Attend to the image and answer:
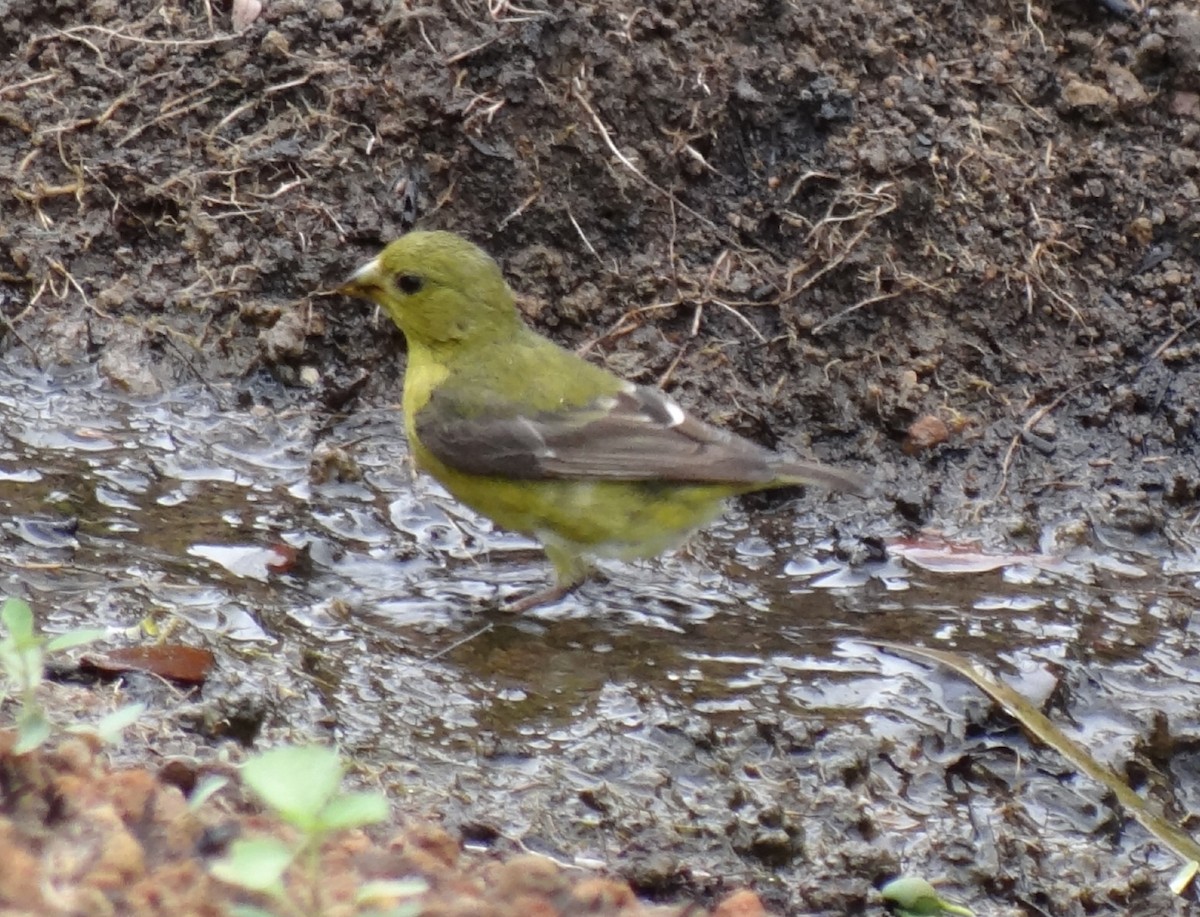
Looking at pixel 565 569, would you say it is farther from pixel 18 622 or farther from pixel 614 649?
pixel 18 622

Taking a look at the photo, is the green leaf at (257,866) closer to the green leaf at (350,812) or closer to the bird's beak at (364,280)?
the green leaf at (350,812)

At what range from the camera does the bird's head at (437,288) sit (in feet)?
20.4

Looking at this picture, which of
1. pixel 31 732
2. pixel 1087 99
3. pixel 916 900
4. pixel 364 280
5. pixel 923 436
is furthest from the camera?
pixel 1087 99

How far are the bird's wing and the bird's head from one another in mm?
321

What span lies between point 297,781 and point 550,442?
11.9 ft

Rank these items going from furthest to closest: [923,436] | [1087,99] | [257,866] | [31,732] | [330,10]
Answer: [1087,99] → [330,10] → [923,436] → [31,732] → [257,866]

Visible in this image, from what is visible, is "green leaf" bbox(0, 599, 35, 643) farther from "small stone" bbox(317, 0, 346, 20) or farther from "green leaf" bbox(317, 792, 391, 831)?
"small stone" bbox(317, 0, 346, 20)

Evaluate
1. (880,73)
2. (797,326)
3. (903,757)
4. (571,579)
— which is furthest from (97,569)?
(880,73)

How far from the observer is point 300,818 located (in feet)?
7.83

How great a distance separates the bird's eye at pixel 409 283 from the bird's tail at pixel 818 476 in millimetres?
1527

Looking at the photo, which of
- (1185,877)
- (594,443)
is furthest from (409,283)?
(1185,877)

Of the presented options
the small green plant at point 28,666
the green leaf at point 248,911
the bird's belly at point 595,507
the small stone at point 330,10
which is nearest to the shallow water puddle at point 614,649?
the bird's belly at point 595,507

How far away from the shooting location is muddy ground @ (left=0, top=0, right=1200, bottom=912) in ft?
22.2

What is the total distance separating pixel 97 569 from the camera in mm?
5262
